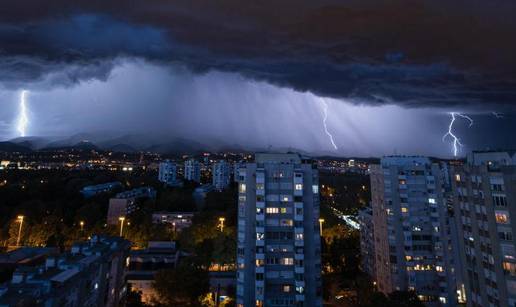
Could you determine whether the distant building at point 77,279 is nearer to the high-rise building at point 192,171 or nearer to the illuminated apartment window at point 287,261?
the illuminated apartment window at point 287,261

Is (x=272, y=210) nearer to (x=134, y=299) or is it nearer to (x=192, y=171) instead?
(x=134, y=299)

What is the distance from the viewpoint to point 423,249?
31.2 meters

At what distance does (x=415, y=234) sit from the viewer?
1247 inches

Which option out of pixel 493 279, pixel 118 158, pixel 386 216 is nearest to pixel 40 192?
pixel 386 216

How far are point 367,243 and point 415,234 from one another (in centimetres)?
846

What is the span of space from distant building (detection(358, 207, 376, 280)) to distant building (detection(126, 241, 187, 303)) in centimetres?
2516

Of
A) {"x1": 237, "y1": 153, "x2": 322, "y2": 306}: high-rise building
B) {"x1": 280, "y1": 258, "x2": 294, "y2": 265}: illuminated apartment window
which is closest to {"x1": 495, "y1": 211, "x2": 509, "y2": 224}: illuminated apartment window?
{"x1": 237, "y1": 153, "x2": 322, "y2": 306}: high-rise building

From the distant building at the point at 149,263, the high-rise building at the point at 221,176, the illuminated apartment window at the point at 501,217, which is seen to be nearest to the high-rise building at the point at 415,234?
the illuminated apartment window at the point at 501,217

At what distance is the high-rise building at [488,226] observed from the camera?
62.7 feet

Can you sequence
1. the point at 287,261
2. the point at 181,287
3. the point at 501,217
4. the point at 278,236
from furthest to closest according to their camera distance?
the point at 278,236
the point at 287,261
the point at 181,287
the point at 501,217

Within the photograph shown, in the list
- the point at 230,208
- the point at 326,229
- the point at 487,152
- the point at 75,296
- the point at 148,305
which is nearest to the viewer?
the point at 75,296

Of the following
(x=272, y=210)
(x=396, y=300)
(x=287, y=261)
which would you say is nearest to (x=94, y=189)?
(x=272, y=210)

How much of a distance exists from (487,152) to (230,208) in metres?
39.6

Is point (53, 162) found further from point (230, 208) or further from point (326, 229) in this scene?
point (326, 229)
